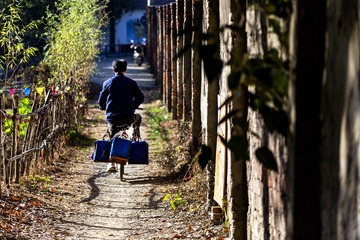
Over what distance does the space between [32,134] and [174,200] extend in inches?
101

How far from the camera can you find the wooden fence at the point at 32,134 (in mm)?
11266

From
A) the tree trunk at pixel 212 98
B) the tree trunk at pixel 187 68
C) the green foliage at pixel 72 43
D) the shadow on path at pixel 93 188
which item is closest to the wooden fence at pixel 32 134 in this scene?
the shadow on path at pixel 93 188

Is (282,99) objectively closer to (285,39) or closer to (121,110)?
(285,39)

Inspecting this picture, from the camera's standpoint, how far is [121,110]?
13.2 m

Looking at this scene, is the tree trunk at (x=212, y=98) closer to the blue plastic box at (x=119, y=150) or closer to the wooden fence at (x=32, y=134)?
the blue plastic box at (x=119, y=150)

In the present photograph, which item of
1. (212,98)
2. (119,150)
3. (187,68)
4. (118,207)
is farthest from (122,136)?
(187,68)

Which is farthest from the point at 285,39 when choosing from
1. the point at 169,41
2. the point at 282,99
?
the point at 169,41

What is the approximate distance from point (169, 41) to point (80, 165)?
8938 millimetres

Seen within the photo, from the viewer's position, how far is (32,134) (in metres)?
12.7

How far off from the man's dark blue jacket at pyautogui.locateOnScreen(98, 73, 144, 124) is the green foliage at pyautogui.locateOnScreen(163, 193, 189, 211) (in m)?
1.90

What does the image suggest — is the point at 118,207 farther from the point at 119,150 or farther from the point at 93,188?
the point at 119,150

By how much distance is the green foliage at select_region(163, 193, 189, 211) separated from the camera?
11.1 meters

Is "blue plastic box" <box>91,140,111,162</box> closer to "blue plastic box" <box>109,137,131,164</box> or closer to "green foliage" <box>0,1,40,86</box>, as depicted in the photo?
A: "blue plastic box" <box>109,137,131,164</box>

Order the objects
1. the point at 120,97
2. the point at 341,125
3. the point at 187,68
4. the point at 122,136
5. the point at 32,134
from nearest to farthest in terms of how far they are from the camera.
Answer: the point at 341,125 → the point at 32,134 → the point at 120,97 → the point at 122,136 → the point at 187,68
